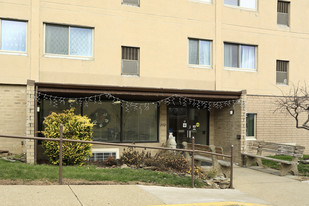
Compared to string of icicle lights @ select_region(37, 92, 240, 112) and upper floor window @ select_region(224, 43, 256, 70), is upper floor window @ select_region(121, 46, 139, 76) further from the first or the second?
upper floor window @ select_region(224, 43, 256, 70)

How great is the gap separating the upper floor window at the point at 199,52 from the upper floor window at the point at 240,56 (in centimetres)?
92

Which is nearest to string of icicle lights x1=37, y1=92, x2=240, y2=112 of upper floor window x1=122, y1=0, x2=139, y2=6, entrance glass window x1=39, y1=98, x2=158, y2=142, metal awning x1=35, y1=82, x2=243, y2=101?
entrance glass window x1=39, y1=98, x2=158, y2=142

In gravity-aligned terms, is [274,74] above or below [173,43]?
below

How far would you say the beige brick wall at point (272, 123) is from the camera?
46.6 feet

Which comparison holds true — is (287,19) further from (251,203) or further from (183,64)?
(251,203)

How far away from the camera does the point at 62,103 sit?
11.9m

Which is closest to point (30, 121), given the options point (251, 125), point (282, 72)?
point (251, 125)

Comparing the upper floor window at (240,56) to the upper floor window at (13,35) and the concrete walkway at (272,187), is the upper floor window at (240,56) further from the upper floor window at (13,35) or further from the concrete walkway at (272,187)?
the upper floor window at (13,35)

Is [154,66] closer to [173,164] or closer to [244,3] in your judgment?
[173,164]

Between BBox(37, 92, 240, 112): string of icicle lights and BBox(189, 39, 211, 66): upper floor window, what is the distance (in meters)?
1.73

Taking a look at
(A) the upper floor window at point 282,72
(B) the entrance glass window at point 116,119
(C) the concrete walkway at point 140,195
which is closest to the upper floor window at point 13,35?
(B) the entrance glass window at point 116,119

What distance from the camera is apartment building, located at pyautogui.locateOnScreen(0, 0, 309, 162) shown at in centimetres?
1084

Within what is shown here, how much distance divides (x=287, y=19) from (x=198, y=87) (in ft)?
19.7

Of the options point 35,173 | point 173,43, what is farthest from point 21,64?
point 173,43
